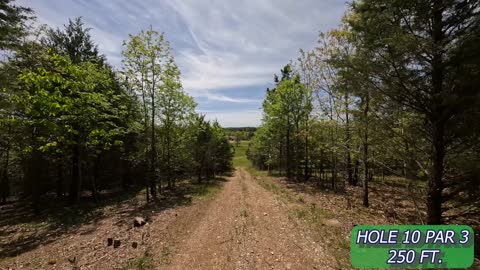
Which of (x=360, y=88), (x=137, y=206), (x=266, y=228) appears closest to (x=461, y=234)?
(x=360, y=88)

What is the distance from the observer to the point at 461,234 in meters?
4.82

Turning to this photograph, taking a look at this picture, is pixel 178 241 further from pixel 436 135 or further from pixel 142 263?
pixel 436 135

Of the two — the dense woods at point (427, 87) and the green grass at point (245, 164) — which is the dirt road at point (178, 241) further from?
the green grass at point (245, 164)

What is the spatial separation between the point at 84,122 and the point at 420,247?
15.0 metres

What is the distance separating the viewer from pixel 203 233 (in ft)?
27.4

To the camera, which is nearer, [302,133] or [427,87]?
[427,87]

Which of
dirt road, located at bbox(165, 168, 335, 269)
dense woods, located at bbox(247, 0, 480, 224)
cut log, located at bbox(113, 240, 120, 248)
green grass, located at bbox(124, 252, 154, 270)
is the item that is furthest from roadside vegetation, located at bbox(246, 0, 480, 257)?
cut log, located at bbox(113, 240, 120, 248)

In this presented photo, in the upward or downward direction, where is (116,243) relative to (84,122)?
downward

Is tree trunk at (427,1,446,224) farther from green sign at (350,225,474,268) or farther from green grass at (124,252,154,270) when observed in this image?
green grass at (124,252,154,270)

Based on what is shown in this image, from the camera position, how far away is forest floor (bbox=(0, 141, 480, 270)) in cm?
629

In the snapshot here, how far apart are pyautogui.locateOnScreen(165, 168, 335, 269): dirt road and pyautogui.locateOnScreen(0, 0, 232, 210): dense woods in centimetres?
721

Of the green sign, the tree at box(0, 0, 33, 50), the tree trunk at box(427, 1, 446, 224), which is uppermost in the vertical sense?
the tree at box(0, 0, 33, 50)

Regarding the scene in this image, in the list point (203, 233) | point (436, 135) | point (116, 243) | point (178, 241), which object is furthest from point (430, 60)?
point (116, 243)

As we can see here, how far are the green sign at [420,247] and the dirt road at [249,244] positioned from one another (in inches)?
49.2
